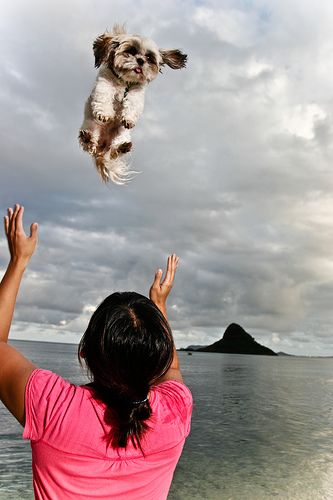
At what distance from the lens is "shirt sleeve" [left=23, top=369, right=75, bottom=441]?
7.29 feet

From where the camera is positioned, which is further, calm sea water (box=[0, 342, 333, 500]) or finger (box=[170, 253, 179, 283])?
calm sea water (box=[0, 342, 333, 500])

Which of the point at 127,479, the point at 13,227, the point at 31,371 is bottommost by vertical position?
the point at 127,479

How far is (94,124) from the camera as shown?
3979mm

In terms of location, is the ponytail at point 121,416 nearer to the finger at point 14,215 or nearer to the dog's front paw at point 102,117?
the finger at point 14,215

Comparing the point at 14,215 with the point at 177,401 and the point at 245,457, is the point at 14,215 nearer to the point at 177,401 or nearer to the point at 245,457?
the point at 177,401

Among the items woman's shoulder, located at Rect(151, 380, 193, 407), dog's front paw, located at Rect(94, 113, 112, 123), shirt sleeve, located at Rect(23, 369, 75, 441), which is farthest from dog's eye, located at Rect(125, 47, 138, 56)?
shirt sleeve, located at Rect(23, 369, 75, 441)

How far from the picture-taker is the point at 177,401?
254 cm

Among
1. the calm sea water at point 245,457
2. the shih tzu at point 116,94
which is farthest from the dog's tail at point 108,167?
the calm sea water at point 245,457

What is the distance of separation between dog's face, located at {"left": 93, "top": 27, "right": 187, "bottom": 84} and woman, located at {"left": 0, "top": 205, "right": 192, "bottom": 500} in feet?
6.59

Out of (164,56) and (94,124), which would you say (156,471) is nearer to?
(94,124)

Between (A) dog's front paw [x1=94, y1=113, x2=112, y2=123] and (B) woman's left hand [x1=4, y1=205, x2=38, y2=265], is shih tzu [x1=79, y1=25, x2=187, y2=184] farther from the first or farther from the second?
(B) woman's left hand [x1=4, y1=205, x2=38, y2=265]

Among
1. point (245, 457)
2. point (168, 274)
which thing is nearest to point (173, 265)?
point (168, 274)

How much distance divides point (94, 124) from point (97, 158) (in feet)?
0.80

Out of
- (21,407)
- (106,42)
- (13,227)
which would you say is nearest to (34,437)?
(21,407)
